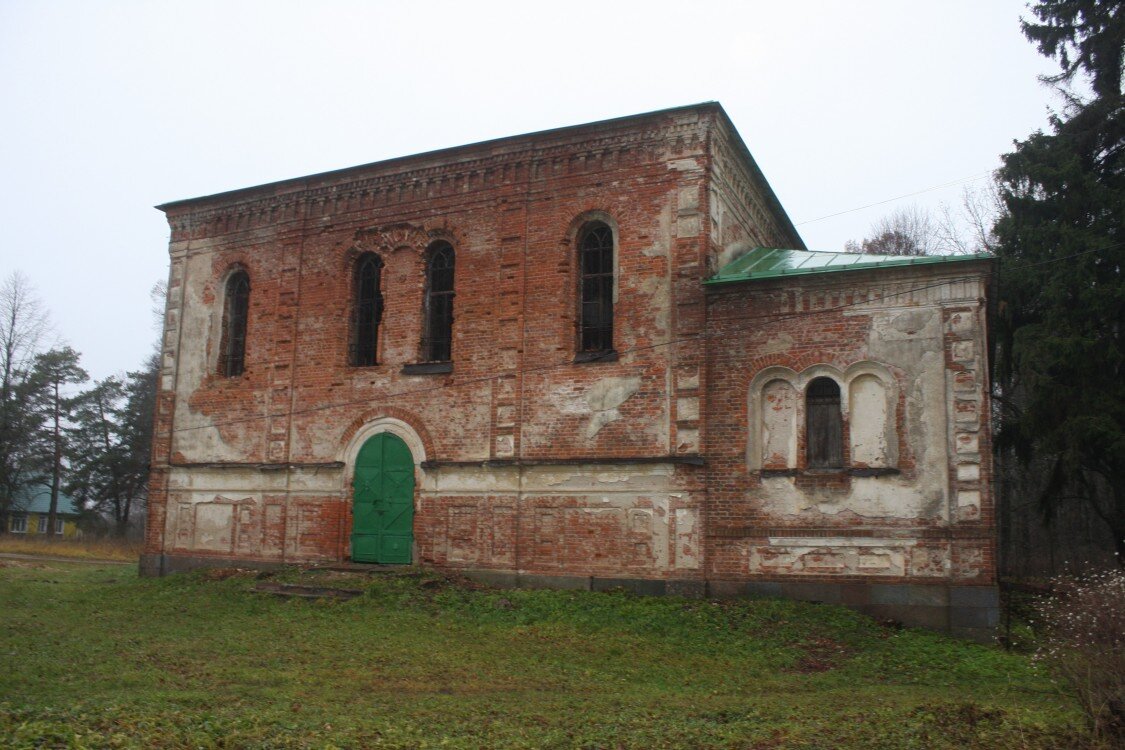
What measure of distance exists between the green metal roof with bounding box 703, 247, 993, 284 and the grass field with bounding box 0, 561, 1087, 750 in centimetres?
489

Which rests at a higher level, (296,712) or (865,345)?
(865,345)

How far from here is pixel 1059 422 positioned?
1822 cm

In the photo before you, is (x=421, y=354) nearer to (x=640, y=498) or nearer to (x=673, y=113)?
(x=640, y=498)

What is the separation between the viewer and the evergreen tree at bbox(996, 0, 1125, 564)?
17.6m

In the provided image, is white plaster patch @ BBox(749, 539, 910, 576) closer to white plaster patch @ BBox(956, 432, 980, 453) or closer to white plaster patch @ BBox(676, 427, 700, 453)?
white plaster patch @ BBox(956, 432, 980, 453)

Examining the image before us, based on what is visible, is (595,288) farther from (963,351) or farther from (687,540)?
(963,351)

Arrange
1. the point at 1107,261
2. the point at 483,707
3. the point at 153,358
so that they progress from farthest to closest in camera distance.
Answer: the point at 153,358
the point at 1107,261
the point at 483,707

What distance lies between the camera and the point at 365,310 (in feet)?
59.4

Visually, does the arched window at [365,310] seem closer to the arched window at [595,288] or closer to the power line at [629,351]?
the power line at [629,351]

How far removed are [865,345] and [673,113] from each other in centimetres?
479

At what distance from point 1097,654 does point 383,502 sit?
11.8m

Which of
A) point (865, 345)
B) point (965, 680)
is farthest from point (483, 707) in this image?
point (865, 345)

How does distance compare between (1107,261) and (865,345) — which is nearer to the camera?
(865,345)

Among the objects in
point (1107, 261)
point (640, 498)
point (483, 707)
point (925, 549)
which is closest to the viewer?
point (483, 707)
